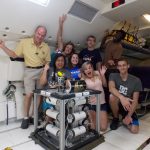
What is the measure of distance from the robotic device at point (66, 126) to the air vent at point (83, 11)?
56.2 inches

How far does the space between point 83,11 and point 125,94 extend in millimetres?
1525

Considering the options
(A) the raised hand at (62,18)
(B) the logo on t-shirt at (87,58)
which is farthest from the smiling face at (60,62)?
(B) the logo on t-shirt at (87,58)

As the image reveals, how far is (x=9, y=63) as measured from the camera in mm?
2727

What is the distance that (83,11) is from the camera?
113 inches

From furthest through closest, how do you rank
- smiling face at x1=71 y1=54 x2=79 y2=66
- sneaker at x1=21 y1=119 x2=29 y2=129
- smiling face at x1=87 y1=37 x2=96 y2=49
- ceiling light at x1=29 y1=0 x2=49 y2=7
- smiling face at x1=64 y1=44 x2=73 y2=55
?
smiling face at x1=87 y1=37 x2=96 y2=49
smiling face at x1=64 y1=44 x2=73 y2=55
smiling face at x1=71 y1=54 x2=79 y2=66
sneaker at x1=21 y1=119 x2=29 y2=129
ceiling light at x1=29 y1=0 x2=49 y2=7

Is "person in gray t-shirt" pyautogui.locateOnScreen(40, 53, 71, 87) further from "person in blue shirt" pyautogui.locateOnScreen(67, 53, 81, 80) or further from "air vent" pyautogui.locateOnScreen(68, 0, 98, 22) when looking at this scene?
"air vent" pyautogui.locateOnScreen(68, 0, 98, 22)

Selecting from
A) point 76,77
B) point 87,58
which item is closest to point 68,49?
point 87,58

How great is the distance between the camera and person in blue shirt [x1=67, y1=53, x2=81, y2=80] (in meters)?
2.78

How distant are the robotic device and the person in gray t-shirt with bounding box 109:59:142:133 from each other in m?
0.50

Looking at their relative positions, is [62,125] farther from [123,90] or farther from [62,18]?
[62,18]

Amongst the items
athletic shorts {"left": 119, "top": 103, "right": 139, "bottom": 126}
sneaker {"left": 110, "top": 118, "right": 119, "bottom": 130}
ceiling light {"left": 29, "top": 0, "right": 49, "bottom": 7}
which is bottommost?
sneaker {"left": 110, "top": 118, "right": 119, "bottom": 130}

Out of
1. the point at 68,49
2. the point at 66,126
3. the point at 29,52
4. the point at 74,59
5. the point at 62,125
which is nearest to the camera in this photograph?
the point at 62,125

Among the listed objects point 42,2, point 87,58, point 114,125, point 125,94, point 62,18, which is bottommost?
point 114,125

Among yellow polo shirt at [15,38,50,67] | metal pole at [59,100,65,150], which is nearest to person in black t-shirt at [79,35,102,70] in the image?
yellow polo shirt at [15,38,50,67]
